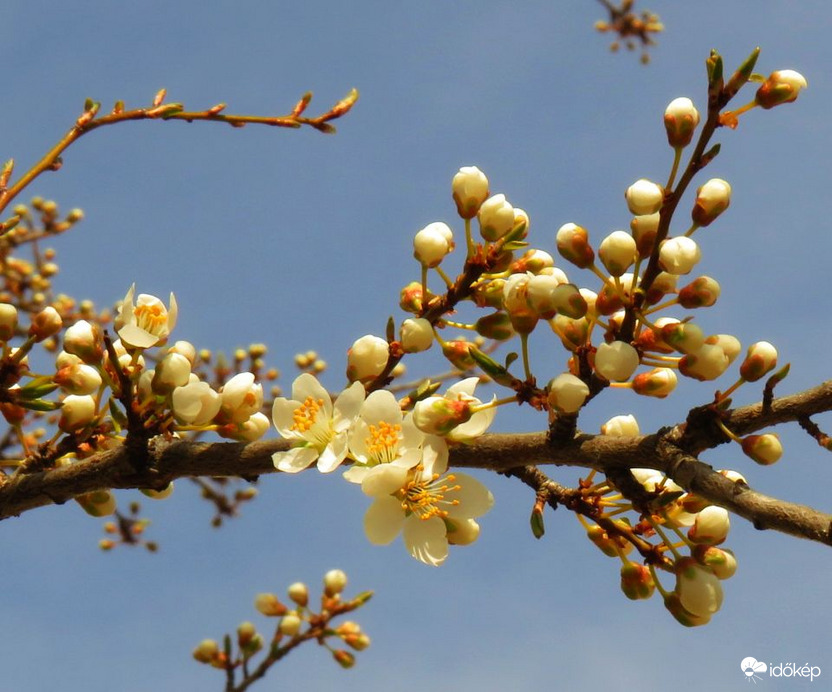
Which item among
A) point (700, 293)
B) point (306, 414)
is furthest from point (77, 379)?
point (700, 293)

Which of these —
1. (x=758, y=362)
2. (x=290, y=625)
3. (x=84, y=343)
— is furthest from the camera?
(x=290, y=625)

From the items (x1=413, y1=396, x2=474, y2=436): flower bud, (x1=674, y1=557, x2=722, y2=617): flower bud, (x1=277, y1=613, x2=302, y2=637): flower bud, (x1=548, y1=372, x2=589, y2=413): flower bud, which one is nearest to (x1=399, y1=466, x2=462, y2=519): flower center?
(x1=413, y1=396, x2=474, y2=436): flower bud

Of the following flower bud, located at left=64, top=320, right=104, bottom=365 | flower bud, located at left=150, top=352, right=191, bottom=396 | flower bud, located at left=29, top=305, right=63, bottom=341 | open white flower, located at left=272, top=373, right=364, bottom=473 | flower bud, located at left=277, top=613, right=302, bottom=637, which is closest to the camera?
open white flower, located at left=272, top=373, right=364, bottom=473

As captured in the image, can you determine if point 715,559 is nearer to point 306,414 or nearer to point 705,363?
point 705,363

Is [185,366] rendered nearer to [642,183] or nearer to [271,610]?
[642,183]

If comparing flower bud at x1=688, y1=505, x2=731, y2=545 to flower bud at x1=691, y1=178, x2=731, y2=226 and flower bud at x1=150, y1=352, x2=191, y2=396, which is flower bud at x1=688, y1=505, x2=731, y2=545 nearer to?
flower bud at x1=691, y1=178, x2=731, y2=226

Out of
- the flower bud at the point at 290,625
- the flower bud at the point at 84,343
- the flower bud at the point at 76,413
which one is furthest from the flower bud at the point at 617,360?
the flower bud at the point at 290,625
